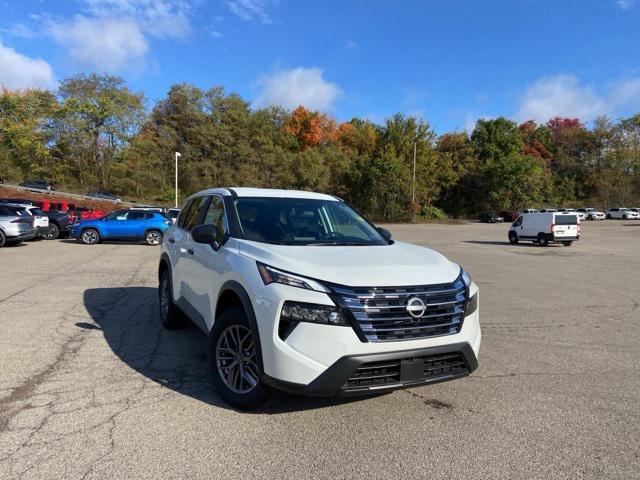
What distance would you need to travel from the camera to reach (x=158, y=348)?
539 cm

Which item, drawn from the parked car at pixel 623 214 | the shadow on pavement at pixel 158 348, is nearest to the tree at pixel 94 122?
the shadow on pavement at pixel 158 348

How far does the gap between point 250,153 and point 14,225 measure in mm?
46918

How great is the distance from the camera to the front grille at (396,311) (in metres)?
3.19

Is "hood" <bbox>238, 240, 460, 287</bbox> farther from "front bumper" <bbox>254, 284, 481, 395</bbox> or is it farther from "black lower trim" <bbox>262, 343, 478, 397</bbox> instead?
"black lower trim" <bbox>262, 343, 478, 397</bbox>

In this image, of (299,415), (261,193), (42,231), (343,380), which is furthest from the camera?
(42,231)

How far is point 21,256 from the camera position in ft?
48.1

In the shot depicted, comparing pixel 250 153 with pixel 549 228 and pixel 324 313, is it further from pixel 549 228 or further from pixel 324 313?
pixel 324 313

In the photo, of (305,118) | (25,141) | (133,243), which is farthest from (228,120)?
(133,243)

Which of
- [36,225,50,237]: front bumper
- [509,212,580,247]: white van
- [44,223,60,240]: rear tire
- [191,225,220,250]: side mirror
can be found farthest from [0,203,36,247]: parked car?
[509,212,580,247]: white van

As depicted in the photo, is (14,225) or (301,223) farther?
(14,225)

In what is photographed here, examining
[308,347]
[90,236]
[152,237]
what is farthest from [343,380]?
[90,236]

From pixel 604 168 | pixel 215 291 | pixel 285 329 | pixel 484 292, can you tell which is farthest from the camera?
pixel 604 168

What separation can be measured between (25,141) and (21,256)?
50020mm

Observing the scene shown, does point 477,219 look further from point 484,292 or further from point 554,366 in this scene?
point 554,366
